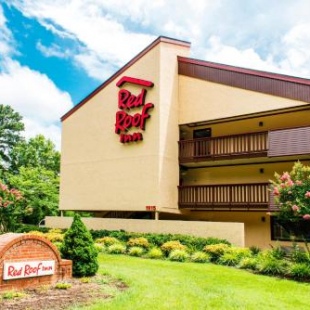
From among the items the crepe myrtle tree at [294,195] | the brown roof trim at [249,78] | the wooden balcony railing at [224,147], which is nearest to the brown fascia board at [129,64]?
the brown roof trim at [249,78]

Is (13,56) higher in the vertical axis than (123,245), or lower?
higher

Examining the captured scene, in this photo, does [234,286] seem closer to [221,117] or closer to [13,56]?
[221,117]

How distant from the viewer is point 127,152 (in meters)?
23.6

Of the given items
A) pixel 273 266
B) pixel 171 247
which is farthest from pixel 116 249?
pixel 273 266

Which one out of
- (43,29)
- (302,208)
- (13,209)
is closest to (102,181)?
(13,209)

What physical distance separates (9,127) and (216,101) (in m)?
34.4

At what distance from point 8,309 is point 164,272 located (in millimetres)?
5762

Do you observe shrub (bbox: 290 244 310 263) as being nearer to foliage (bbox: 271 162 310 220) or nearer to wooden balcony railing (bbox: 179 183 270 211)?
foliage (bbox: 271 162 310 220)

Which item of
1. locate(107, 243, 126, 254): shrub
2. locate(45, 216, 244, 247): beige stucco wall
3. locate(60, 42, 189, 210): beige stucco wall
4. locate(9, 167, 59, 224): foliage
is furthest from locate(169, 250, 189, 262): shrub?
locate(9, 167, 59, 224): foliage

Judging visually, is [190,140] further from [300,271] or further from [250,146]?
[300,271]

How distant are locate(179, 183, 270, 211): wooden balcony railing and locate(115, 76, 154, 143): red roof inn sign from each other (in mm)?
4005

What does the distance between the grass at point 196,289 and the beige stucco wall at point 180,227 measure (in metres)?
3.81

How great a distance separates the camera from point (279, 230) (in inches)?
818

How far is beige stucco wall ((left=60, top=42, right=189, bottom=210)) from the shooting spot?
2222 centimetres
